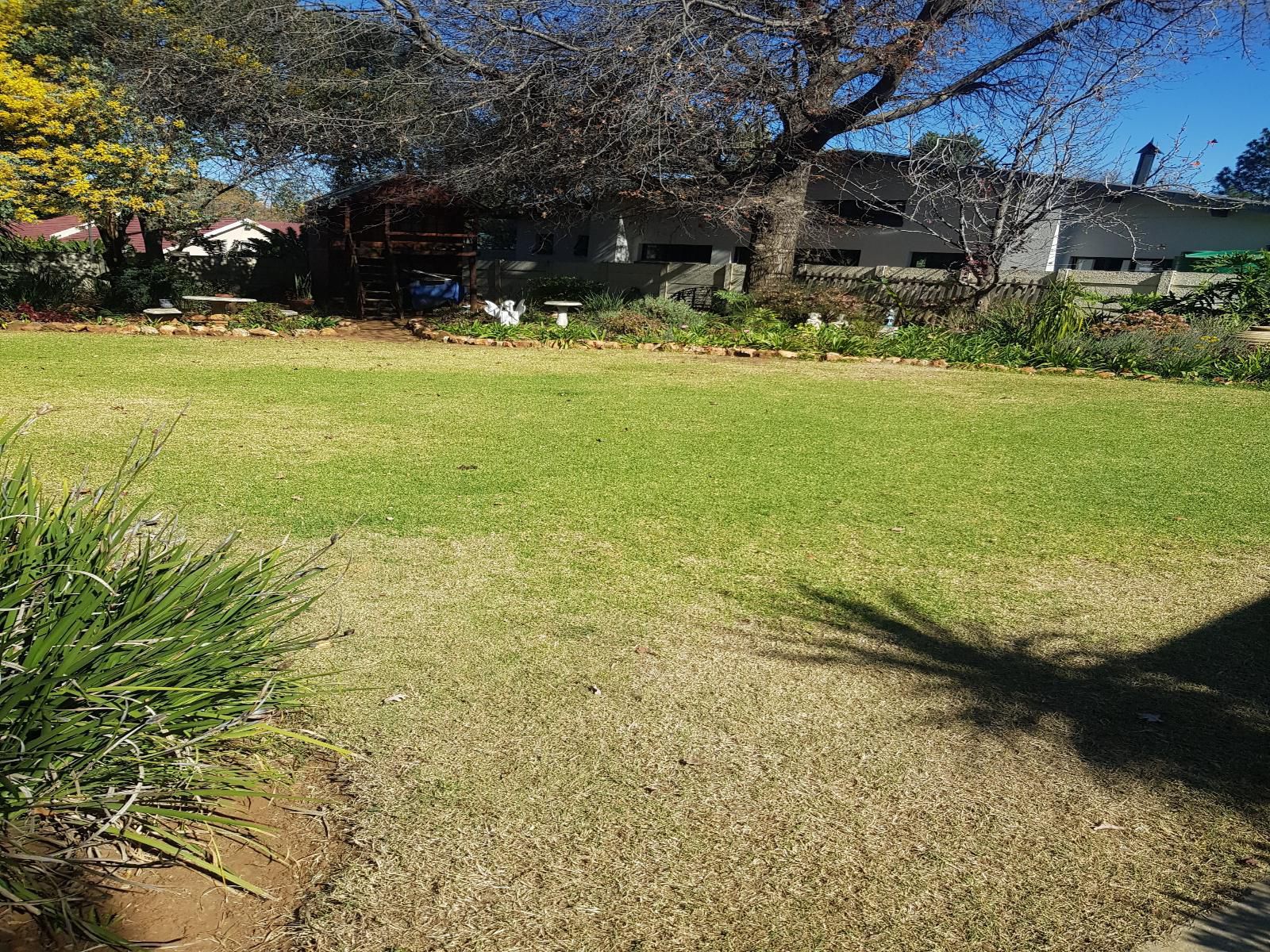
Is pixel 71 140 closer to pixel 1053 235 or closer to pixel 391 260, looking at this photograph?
pixel 391 260

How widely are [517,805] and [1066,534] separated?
4420 mm

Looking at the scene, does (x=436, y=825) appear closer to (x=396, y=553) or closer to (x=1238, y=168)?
(x=396, y=553)

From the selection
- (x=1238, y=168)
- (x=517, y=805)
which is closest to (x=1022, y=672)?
(x=517, y=805)

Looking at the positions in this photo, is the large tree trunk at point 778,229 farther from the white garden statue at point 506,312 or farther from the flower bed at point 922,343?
the white garden statue at point 506,312

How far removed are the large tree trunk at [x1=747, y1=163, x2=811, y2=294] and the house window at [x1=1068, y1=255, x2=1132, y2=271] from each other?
35.2 feet

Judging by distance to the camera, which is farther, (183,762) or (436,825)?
(436,825)

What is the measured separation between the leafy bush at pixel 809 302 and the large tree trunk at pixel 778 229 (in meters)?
0.44

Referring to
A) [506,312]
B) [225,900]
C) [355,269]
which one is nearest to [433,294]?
[355,269]

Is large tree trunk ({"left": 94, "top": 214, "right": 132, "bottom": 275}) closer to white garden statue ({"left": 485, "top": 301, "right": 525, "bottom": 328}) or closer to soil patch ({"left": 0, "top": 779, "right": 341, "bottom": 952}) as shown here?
white garden statue ({"left": 485, "top": 301, "right": 525, "bottom": 328})

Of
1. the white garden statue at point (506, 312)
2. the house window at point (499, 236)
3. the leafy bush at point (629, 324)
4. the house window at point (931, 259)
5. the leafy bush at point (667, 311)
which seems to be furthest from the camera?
the house window at point (499, 236)

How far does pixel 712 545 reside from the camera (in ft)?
17.3

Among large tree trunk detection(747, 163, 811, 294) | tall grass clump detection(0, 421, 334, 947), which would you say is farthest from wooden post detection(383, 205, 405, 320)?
tall grass clump detection(0, 421, 334, 947)

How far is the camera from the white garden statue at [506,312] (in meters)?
17.2

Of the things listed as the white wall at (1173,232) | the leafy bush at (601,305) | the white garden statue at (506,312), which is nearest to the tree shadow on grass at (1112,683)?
the white garden statue at (506,312)
